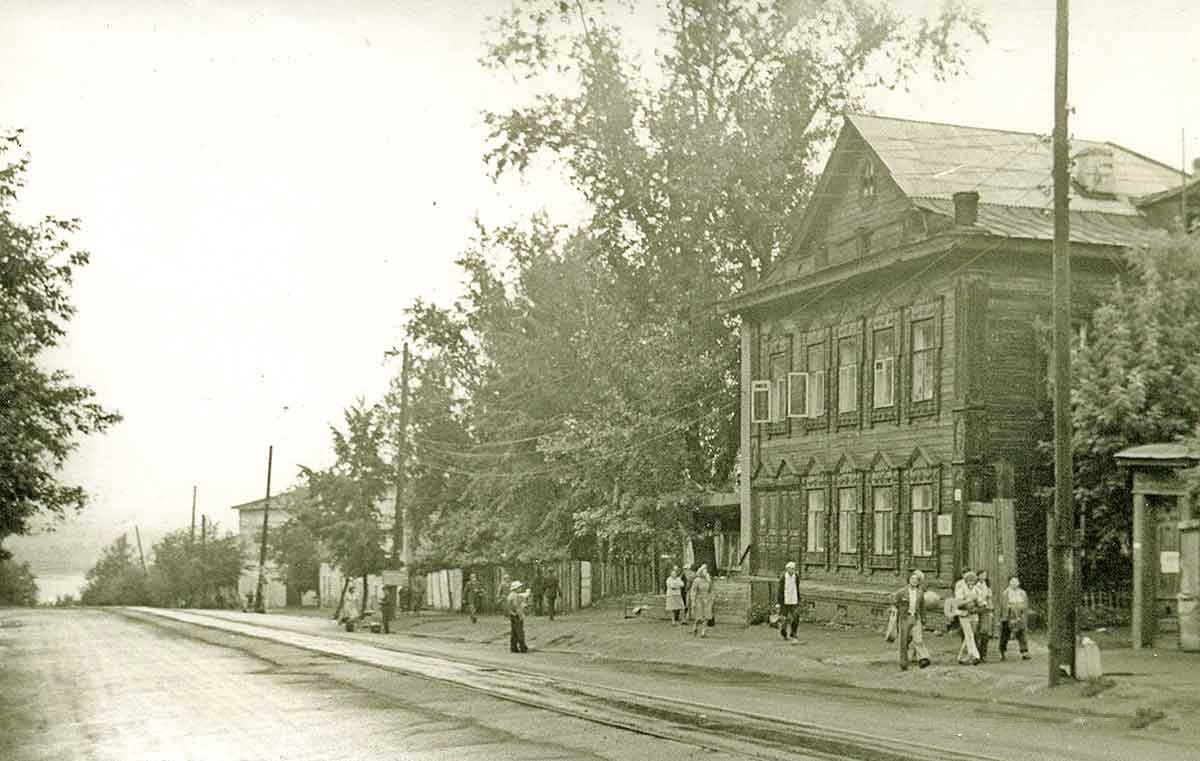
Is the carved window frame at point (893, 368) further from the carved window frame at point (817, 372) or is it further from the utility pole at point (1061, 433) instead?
the utility pole at point (1061, 433)

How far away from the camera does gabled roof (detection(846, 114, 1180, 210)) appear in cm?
3559

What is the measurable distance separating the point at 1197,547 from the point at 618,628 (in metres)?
18.5

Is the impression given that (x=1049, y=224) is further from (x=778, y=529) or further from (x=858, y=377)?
(x=778, y=529)

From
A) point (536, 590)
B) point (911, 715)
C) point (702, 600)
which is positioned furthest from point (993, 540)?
point (536, 590)

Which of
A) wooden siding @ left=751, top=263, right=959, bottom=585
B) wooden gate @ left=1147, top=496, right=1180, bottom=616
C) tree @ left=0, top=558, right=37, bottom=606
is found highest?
wooden siding @ left=751, top=263, right=959, bottom=585

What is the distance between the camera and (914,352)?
1350 inches

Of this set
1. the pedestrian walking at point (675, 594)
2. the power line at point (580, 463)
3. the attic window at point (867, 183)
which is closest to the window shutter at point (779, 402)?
the pedestrian walking at point (675, 594)

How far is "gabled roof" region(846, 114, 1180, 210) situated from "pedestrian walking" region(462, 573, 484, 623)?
2053cm

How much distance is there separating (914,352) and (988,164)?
589 centimetres

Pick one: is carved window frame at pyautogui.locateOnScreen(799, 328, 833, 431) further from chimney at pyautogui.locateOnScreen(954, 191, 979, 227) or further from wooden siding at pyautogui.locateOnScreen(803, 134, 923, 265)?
chimney at pyautogui.locateOnScreen(954, 191, 979, 227)

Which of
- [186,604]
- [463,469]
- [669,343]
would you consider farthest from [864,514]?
[186,604]

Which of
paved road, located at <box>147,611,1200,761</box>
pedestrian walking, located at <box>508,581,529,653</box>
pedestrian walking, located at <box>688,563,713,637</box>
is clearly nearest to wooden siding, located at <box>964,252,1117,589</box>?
pedestrian walking, located at <box>688,563,713,637</box>

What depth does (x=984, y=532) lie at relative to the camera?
104 ft

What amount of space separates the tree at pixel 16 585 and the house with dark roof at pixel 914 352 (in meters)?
80.4
